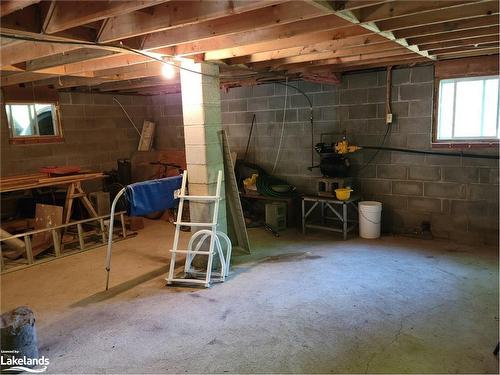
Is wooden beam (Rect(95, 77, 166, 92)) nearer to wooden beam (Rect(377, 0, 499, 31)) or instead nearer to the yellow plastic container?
the yellow plastic container

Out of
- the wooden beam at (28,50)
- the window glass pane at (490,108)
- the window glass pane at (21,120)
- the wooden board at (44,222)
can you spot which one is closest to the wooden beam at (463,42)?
the window glass pane at (490,108)

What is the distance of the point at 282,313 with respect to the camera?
304 centimetres

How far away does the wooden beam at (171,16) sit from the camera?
7.34ft

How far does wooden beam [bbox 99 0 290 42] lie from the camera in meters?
2.24

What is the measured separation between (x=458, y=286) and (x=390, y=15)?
2.41 metres

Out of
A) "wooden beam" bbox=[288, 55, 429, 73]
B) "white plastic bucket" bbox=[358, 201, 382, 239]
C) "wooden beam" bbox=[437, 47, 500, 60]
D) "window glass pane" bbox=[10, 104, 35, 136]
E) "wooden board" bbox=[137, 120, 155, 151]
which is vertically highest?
"wooden beam" bbox=[437, 47, 500, 60]

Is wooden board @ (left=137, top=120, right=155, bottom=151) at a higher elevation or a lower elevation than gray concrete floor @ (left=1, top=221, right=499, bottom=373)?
higher

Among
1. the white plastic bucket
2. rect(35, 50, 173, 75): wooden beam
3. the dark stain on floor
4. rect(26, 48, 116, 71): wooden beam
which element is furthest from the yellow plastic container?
rect(26, 48, 116, 71): wooden beam

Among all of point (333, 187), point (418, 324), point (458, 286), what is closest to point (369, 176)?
point (333, 187)

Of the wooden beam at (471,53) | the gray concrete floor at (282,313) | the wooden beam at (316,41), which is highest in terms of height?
the wooden beam at (471,53)

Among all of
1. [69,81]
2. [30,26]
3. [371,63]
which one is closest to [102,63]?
[30,26]

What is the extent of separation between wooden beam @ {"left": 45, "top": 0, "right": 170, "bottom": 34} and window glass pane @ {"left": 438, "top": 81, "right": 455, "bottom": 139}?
12.6 ft

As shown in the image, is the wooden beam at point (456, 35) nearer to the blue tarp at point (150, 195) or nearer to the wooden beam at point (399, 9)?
the wooden beam at point (399, 9)

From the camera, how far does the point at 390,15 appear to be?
2467mm
